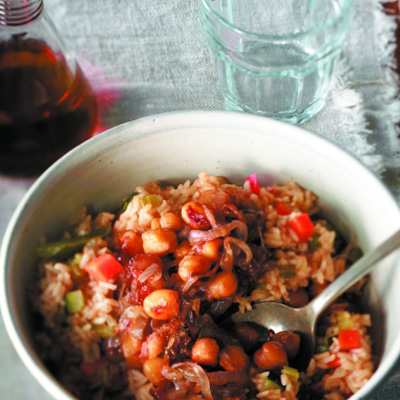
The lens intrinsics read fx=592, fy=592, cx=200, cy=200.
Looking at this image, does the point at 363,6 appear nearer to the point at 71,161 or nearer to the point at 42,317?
the point at 71,161

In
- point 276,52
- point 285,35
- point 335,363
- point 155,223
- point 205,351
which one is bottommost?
point 335,363

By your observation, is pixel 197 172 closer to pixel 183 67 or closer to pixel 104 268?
pixel 104 268

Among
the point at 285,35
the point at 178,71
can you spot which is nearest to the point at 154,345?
the point at 285,35

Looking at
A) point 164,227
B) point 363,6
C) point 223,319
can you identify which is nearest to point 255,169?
point 164,227

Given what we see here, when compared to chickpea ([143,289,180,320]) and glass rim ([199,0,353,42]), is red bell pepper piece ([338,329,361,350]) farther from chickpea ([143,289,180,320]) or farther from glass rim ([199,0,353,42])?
glass rim ([199,0,353,42])

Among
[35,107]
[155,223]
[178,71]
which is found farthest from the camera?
[178,71]

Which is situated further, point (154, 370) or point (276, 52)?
point (276, 52)

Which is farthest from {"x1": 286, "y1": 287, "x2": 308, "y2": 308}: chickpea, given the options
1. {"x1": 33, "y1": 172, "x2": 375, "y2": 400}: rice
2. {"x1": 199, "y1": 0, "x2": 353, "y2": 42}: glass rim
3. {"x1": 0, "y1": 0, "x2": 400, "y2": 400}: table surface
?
{"x1": 199, "y1": 0, "x2": 353, "y2": 42}: glass rim

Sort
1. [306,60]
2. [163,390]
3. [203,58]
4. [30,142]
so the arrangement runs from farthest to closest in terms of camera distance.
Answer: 1. [203,58]
2. [306,60]
3. [30,142]
4. [163,390]
